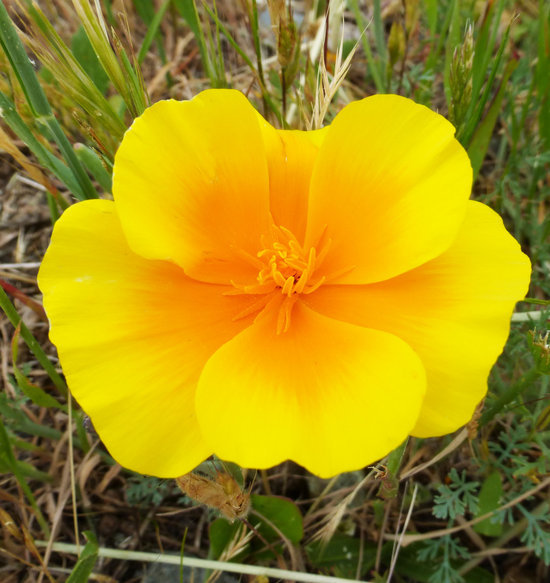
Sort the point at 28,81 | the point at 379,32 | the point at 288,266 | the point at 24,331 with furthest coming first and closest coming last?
the point at 379,32, the point at 24,331, the point at 28,81, the point at 288,266

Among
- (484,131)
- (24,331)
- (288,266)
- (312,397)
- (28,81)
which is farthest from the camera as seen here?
(484,131)

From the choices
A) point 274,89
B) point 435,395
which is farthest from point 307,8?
point 435,395

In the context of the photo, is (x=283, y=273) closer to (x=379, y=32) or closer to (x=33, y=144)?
(x=33, y=144)

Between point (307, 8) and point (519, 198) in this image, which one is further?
point (307, 8)

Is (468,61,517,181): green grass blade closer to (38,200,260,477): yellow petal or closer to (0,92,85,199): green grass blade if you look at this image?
(38,200,260,477): yellow petal

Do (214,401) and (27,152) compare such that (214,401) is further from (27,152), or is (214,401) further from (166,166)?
(27,152)

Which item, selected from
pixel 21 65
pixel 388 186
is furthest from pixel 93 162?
pixel 388 186
